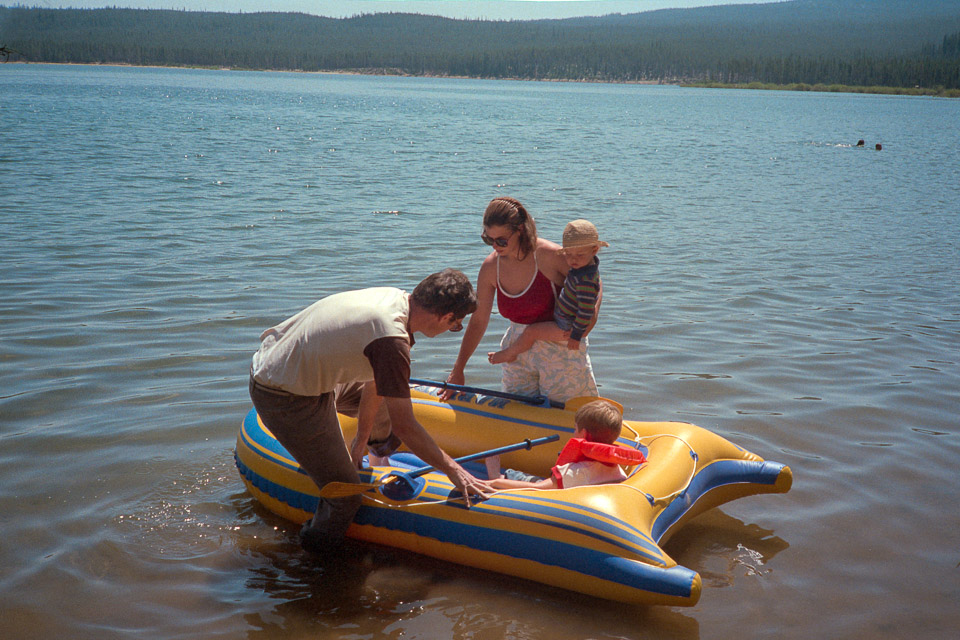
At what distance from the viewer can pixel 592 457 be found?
3.92m

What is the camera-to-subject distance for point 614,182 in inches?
704

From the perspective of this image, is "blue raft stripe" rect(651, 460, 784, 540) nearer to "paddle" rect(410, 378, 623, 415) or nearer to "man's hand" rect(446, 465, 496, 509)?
"paddle" rect(410, 378, 623, 415)

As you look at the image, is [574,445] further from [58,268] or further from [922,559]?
[58,268]

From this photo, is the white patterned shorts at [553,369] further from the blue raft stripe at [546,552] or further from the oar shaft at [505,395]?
the blue raft stripe at [546,552]

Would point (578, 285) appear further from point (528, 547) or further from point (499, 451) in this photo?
point (528, 547)

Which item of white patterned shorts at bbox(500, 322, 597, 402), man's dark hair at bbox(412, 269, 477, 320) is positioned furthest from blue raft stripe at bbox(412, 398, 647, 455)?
man's dark hair at bbox(412, 269, 477, 320)

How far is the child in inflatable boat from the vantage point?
3.91 m

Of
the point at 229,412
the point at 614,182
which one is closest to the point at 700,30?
the point at 614,182

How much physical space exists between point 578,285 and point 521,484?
3.54ft

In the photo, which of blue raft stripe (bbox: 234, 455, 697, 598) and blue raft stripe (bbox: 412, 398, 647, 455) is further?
blue raft stripe (bbox: 412, 398, 647, 455)

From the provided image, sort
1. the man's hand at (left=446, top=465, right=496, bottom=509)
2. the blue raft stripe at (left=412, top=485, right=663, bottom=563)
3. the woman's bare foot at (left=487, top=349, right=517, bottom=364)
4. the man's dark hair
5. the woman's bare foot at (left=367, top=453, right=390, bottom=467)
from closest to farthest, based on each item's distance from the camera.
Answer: the man's dark hair, the blue raft stripe at (left=412, top=485, right=663, bottom=563), the man's hand at (left=446, top=465, right=496, bottom=509), the woman's bare foot at (left=367, top=453, right=390, bottom=467), the woman's bare foot at (left=487, top=349, right=517, bottom=364)

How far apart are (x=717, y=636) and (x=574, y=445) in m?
1.08

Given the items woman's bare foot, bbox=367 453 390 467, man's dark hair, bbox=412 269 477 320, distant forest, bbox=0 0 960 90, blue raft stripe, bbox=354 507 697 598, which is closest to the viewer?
man's dark hair, bbox=412 269 477 320

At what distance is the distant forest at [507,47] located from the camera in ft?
351
